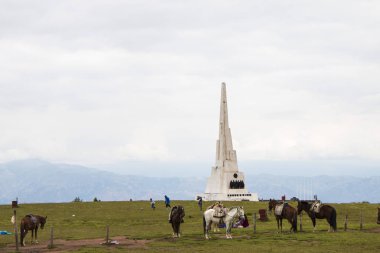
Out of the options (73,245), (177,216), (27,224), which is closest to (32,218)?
(27,224)

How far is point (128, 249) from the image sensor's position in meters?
37.5

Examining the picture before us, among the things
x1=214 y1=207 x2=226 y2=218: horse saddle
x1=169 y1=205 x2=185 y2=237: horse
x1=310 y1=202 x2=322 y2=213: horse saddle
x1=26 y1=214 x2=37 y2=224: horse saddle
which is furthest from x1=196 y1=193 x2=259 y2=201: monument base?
x1=26 y1=214 x2=37 y2=224: horse saddle

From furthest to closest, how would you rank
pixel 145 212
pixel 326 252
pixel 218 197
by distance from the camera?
pixel 218 197 < pixel 145 212 < pixel 326 252

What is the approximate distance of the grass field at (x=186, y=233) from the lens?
1484 inches

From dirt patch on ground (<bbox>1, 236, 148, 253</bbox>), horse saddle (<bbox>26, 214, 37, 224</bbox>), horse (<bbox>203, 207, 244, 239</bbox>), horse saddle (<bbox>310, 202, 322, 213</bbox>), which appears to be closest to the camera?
dirt patch on ground (<bbox>1, 236, 148, 253</bbox>)

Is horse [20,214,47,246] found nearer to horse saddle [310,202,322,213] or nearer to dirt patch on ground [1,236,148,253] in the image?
dirt patch on ground [1,236,148,253]

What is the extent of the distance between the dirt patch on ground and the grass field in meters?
0.47

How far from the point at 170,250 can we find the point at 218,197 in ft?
244

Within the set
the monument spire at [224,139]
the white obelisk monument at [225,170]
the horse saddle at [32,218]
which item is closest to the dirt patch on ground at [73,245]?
the horse saddle at [32,218]

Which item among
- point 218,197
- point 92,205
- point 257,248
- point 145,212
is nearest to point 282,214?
point 257,248

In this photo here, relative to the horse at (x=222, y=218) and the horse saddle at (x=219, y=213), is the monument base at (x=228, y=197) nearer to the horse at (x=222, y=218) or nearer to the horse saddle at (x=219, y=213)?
the horse at (x=222, y=218)

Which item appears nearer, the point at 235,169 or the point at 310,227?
the point at 310,227

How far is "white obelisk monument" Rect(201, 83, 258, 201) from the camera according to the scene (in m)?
111

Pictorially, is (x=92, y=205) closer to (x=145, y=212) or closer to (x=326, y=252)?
(x=145, y=212)
